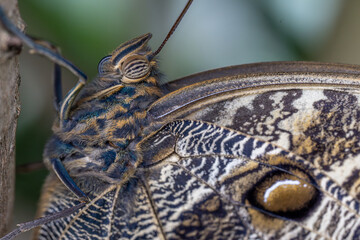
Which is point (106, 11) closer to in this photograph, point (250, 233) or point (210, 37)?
point (210, 37)

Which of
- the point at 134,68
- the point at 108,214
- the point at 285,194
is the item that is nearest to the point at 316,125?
the point at 285,194

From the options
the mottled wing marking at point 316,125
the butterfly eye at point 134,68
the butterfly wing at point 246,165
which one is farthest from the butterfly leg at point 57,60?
the mottled wing marking at point 316,125

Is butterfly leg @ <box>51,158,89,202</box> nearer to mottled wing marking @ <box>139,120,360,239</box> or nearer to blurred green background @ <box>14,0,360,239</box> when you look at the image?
mottled wing marking @ <box>139,120,360,239</box>

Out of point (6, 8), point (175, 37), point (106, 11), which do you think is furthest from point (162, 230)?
point (175, 37)

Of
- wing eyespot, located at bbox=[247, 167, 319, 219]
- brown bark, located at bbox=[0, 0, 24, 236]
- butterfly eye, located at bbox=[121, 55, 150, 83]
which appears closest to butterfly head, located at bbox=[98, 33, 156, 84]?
butterfly eye, located at bbox=[121, 55, 150, 83]

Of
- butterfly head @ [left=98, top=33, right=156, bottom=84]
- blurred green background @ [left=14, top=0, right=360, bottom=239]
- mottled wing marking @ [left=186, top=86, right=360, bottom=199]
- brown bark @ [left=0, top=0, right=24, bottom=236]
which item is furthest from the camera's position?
blurred green background @ [left=14, top=0, right=360, bottom=239]
